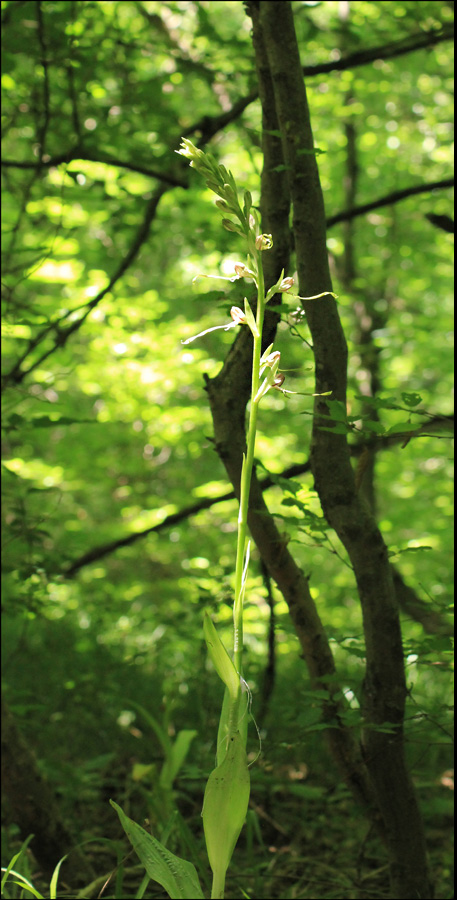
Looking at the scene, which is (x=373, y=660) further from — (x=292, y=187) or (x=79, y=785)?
(x=79, y=785)

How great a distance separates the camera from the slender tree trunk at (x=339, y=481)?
1280 millimetres

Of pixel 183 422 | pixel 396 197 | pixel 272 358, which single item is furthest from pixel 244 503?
pixel 183 422

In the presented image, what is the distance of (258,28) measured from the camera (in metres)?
1.42

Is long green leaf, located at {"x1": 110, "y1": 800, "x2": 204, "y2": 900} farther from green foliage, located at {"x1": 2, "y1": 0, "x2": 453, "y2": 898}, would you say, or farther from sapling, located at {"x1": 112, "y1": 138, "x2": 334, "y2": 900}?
green foliage, located at {"x1": 2, "y1": 0, "x2": 453, "y2": 898}

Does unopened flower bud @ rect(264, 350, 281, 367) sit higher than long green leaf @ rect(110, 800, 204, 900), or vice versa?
unopened flower bud @ rect(264, 350, 281, 367)

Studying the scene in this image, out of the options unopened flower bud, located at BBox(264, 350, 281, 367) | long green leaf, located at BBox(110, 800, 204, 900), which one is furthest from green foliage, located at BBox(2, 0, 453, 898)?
long green leaf, located at BBox(110, 800, 204, 900)

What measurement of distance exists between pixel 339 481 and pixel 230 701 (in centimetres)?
64

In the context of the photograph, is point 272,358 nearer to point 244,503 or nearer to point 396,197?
point 244,503

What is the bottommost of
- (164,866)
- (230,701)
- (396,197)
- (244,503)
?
(164,866)

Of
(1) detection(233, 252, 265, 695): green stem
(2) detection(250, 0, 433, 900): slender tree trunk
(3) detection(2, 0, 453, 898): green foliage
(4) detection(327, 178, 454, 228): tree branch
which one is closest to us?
(1) detection(233, 252, 265, 695): green stem

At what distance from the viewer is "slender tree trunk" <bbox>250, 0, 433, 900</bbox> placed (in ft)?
4.20

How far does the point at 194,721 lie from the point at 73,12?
2334mm

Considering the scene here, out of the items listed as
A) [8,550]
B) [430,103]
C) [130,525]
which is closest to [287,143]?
[8,550]

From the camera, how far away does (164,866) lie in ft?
2.59
